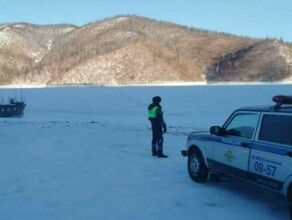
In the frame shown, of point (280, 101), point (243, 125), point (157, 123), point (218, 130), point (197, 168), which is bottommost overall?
point (197, 168)

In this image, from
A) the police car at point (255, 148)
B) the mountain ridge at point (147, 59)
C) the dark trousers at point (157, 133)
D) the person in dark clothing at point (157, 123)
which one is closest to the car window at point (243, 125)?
the police car at point (255, 148)

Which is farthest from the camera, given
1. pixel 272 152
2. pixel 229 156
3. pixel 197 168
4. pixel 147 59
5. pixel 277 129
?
pixel 147 59

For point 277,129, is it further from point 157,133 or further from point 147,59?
point 147,59

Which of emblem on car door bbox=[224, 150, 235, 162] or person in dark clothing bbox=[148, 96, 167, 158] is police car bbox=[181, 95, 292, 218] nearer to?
emblem on car door bbox=[224, 150, 235, 162]

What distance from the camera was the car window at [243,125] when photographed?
22.7 ft

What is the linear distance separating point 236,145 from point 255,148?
515 mm

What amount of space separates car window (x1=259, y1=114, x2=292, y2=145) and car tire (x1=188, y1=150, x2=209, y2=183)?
1925mm

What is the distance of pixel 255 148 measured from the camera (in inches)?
259

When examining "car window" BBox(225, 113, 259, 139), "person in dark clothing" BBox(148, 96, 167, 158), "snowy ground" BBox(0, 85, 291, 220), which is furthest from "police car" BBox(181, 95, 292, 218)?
"person in dark clothing" BBox(148, 96, 167, 158)

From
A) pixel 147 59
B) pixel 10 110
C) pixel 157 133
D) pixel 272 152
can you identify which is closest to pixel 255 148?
pixel 272 152

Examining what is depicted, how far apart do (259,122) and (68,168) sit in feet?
14.6

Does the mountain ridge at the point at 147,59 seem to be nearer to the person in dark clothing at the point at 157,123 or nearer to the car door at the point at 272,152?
the person in dark clothing at the point at 157,123

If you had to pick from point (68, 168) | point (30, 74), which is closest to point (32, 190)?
point (68, 168)

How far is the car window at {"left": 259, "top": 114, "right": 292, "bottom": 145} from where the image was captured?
20.0 feet
